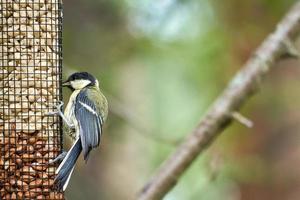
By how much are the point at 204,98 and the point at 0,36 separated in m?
5.15

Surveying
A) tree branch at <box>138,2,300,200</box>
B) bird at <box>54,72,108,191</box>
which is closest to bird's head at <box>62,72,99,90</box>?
bird at <box>54,72,108,191</box>

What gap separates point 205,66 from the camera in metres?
7.99

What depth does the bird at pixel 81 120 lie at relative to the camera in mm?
4500

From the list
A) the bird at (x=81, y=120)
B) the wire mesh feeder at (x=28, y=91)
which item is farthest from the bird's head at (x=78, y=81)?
the wire mesh feeder at (x=28, y=91)

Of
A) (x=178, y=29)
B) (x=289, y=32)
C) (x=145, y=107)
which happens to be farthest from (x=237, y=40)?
(x=145, y=107)

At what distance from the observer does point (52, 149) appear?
475cm

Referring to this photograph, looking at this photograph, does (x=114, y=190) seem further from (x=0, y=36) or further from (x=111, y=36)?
(x=0, y=36)

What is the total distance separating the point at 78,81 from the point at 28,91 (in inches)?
13.9

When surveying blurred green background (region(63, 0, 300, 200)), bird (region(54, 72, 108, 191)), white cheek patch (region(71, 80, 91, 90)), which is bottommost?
blurred green background (region(63, 0, 300, 200))

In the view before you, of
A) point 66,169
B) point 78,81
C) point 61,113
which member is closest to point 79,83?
point 78,81

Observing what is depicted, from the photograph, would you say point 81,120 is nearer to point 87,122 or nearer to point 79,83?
point 87,122

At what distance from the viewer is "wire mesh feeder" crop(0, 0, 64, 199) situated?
15.5 feet

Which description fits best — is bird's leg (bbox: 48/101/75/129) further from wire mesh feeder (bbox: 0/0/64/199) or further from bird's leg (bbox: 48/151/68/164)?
bird's leg (bbox: 48/151/68/164)

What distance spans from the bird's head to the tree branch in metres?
1.17
